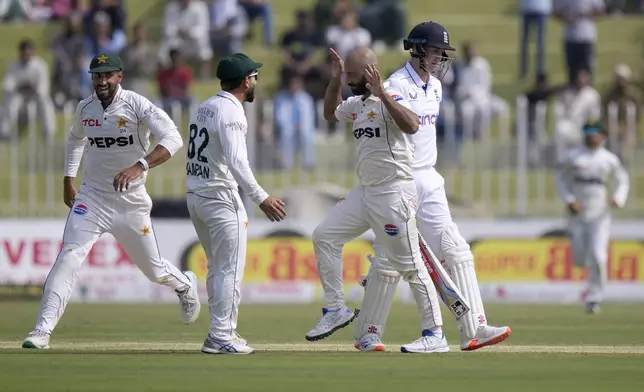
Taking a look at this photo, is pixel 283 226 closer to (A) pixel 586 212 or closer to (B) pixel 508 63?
(A) pixel 586 212

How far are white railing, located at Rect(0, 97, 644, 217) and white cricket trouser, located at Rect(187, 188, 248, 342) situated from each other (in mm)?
9654

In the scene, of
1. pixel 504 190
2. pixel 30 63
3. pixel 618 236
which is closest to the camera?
pixel 618 236

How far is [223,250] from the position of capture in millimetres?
10562

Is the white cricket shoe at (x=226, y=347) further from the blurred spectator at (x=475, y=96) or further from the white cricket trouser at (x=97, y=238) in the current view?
the blurred spectator at (x=475, y=96)

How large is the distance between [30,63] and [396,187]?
42.1 ft

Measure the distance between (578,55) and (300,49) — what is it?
4.29 metres

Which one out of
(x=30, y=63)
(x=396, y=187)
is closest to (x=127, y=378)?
(x=396, y=187)

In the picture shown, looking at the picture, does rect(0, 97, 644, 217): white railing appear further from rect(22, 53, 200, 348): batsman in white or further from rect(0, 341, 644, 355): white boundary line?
rect(22, 53, 200, 348): batsman in white

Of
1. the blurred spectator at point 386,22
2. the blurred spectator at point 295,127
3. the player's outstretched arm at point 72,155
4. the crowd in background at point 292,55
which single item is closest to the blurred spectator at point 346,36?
the crowd in background at point 292,55

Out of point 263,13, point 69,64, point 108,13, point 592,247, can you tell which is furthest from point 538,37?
point 69,64

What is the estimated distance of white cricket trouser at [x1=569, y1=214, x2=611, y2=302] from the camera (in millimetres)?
17109

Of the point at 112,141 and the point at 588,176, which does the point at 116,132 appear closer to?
the point at 112,141

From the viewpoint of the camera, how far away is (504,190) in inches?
804

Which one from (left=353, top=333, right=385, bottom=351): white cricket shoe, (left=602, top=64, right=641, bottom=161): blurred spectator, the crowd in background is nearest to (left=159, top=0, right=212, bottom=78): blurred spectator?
the crowd in background
